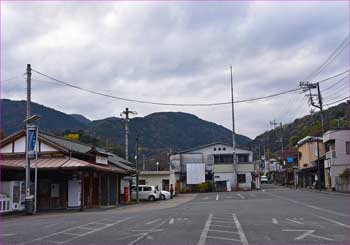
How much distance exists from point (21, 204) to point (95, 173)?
22.8 feet

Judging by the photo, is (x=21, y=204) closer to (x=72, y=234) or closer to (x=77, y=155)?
(x=77, y=155)

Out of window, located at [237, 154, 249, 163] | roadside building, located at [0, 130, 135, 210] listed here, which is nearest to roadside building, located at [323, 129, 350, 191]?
window, located at [237, 154, 249, 163]

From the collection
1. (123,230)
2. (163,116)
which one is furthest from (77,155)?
(163,116)

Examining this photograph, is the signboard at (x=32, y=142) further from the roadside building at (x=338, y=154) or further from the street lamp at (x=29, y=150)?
the roadside building at (x=338, y=154)

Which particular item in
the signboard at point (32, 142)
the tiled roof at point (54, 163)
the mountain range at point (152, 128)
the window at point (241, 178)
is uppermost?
the mountain range at point (152, 128)

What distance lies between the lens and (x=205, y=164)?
80125 millimetres

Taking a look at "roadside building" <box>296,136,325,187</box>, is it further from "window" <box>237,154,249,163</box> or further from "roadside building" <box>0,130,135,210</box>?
"roadside building" <box>0,130,135,210</box>

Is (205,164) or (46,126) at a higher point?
(46,126)

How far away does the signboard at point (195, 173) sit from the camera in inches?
3036

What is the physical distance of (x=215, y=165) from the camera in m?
80.4

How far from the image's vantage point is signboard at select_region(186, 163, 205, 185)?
77.1 m

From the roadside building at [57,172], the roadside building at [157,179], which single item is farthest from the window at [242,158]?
the roadside building at [57,172]

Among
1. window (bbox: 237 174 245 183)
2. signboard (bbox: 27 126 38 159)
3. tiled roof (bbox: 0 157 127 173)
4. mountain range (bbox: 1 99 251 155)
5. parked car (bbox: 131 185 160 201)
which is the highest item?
mountain range (bbox: 1 99 251 155)

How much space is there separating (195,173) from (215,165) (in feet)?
14.9
